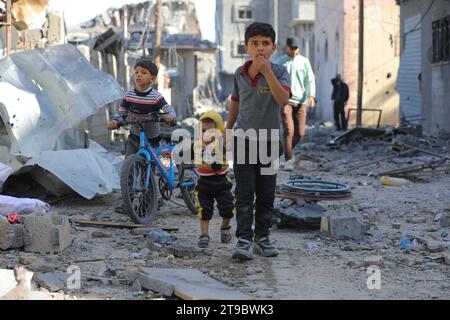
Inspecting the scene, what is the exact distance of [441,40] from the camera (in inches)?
717

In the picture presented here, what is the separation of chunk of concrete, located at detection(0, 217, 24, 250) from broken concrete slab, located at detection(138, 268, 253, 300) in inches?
52.8

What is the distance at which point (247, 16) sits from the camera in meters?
62.8

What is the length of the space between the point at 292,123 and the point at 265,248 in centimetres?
535

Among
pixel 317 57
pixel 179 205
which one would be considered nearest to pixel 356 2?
pixel 317 57

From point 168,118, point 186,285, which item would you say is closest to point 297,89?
point 168,118

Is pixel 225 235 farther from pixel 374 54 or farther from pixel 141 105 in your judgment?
pixel 374 54

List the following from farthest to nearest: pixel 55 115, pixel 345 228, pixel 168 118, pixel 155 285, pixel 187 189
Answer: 1. pixel 55 115
2. pixel 187 189
3. pixel 168 118
4. pixel 345 228
5. pixel 155 285

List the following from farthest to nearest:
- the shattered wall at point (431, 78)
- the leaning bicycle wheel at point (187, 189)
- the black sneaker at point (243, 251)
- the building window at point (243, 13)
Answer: the building window at point (243, 13)
the shattered wall at point (431, 78)
the leaning bicycle wheel at point (187, 189)
the black sneaker at point (243, 251)

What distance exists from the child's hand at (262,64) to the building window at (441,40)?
1280 centimetres

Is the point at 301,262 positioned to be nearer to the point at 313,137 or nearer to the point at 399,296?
the point at 399,296

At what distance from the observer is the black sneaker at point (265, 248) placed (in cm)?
610

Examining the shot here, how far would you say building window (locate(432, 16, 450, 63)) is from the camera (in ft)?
58.2

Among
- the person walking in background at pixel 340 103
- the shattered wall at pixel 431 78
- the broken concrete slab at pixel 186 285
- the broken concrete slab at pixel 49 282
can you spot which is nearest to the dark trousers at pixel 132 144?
the broken concrete slab at pixel 186 285

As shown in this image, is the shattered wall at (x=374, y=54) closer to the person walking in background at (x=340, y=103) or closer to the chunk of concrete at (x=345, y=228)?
the person walking in background at (x=340, y=103)
